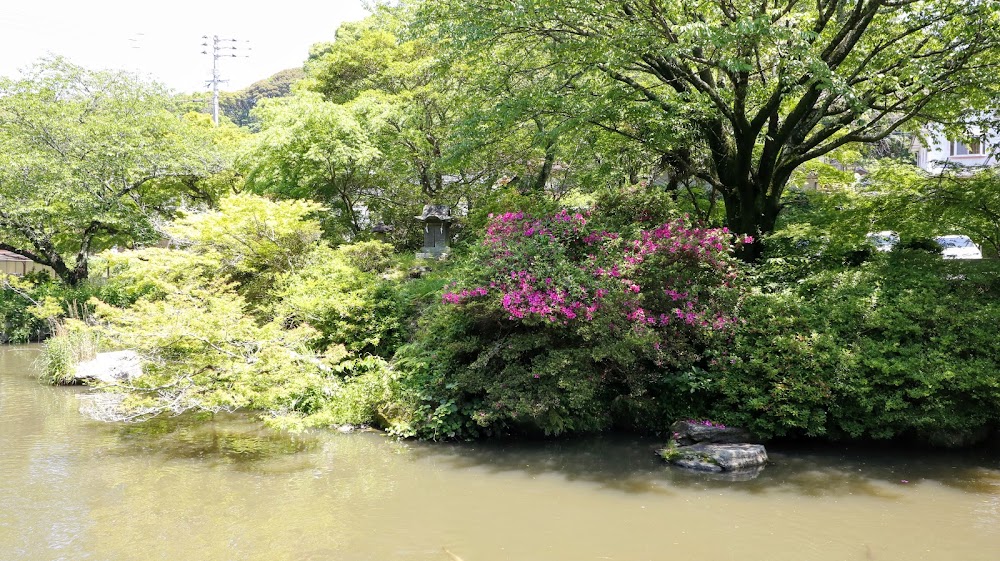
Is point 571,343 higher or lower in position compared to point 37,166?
lower

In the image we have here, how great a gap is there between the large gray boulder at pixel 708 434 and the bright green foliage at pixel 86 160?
51.4ft

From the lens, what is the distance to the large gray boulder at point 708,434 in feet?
23.4

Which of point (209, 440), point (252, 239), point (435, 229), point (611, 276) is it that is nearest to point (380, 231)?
point (435, 229)

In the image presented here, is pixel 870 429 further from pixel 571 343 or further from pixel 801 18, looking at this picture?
pixel 801 18

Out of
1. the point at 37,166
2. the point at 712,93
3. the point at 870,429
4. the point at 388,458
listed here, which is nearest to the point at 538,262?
the point at 388,458

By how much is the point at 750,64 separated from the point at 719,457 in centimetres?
470

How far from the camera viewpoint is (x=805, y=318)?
7.44 meters

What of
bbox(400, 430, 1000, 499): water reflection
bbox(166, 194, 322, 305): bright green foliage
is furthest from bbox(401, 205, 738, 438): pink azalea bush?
bbox(166, 194, 322, 305): bright green foliage

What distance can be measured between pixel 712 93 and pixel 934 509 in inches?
230

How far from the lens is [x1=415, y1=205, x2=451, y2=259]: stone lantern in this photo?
13078 millimetres

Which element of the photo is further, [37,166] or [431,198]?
[37,166]

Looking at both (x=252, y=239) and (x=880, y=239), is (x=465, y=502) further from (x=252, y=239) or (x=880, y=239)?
(x=880, y=239)

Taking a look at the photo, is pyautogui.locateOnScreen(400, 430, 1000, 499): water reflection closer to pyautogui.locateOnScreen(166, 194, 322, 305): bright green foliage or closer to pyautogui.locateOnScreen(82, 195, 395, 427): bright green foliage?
pyautogui.locateOnScreen(82, 195, 395, 427): bright green foliage

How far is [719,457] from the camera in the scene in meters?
6.78
